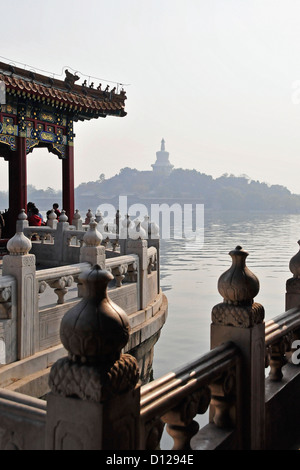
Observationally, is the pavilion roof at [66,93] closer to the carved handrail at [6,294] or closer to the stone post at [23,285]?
the stone post at [23,285]

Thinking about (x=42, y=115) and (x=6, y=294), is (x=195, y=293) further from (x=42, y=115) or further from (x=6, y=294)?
(x=6, y=294)

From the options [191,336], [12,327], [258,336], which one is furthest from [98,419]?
[191,336]

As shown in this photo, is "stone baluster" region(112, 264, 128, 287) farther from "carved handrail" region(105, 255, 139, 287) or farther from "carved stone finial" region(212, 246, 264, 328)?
"carved stone finial" region(212, 246, 264, 328)

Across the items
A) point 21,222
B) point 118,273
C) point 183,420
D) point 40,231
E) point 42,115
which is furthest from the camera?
point 42,115

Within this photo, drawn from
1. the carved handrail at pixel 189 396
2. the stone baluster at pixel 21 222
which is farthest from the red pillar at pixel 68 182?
the carved handrail at pixel 189 396

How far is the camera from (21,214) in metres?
11.8

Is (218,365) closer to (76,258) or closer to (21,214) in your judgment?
(76,258)

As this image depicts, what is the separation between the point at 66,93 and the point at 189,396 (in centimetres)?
1163

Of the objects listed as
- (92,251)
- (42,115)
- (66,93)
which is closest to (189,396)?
(92,251)

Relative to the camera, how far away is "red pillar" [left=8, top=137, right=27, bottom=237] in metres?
12.6

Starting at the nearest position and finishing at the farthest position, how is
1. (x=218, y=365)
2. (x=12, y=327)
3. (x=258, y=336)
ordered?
(x=218, y=365) → (x=258, y=336) → (x=12, y=327)

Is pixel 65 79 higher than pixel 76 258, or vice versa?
pixel 65 79

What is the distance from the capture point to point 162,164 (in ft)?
515
